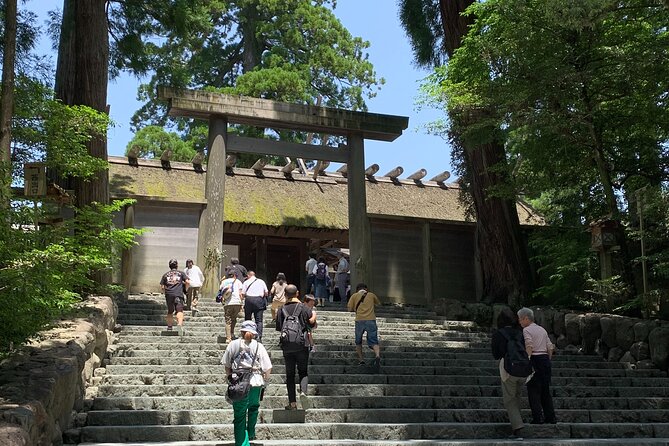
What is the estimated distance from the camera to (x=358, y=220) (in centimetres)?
1811

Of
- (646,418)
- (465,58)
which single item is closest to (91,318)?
(646,418)

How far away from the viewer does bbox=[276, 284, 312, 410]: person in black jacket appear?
868 centimetres

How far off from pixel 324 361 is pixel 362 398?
1.92 meters

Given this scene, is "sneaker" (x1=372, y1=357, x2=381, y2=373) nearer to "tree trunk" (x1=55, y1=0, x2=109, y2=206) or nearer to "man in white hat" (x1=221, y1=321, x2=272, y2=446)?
"man in white hat" (x1=221, y1=321, x2=272, y2=446)

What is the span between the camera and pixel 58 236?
9.73 meters

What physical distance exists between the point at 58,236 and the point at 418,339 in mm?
6787

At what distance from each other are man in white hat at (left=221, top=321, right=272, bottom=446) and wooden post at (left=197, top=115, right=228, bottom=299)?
8862mm

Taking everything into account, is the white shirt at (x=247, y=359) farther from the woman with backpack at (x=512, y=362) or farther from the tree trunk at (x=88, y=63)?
the tree trunk at (x=88, y=63)

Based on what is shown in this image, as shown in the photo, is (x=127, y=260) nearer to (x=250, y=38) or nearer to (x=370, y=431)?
(x=370, y=431)

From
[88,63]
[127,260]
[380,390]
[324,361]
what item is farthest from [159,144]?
[380,390]

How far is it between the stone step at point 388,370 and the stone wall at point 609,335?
0.36m

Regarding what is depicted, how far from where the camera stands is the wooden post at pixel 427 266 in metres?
18.9

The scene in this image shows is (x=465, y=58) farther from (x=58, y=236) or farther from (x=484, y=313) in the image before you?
(x=58, y=236)

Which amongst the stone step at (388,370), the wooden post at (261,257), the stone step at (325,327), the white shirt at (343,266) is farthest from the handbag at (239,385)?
the wooden post at (261,257)
